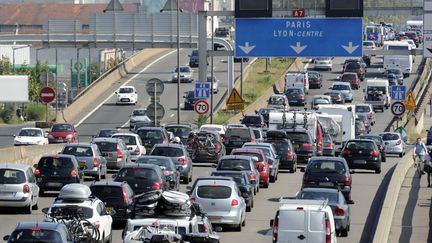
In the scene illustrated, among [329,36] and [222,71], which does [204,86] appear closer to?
[329,36]

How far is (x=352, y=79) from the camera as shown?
365ft

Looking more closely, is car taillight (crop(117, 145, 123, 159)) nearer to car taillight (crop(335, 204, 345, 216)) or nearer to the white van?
car taillight (crop(335, 204, 345, 216))

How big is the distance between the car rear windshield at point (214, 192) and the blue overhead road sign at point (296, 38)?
2314 centimetres

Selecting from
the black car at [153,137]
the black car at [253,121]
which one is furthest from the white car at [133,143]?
the black car at [253,121]

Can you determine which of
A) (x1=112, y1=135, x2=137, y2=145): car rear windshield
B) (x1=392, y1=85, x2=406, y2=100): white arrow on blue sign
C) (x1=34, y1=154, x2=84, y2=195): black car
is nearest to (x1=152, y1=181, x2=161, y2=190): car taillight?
(x1=34, y1=154, x2=84, y2=195): black car

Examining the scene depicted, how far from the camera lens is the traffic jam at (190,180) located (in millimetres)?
27781

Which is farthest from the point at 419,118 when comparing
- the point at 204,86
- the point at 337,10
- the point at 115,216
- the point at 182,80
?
the point at 115,216

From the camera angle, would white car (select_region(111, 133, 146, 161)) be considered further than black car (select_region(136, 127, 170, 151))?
No

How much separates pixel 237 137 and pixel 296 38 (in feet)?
18.2

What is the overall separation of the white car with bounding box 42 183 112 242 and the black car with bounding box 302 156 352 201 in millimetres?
12379

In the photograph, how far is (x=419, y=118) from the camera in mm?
99250

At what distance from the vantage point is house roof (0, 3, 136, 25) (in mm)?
169000

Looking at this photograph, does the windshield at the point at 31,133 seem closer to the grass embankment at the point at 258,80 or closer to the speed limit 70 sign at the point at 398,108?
the grass embankment at the point at 258,80

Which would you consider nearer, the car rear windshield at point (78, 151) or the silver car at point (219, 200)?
the silver car at point (219, 200)
